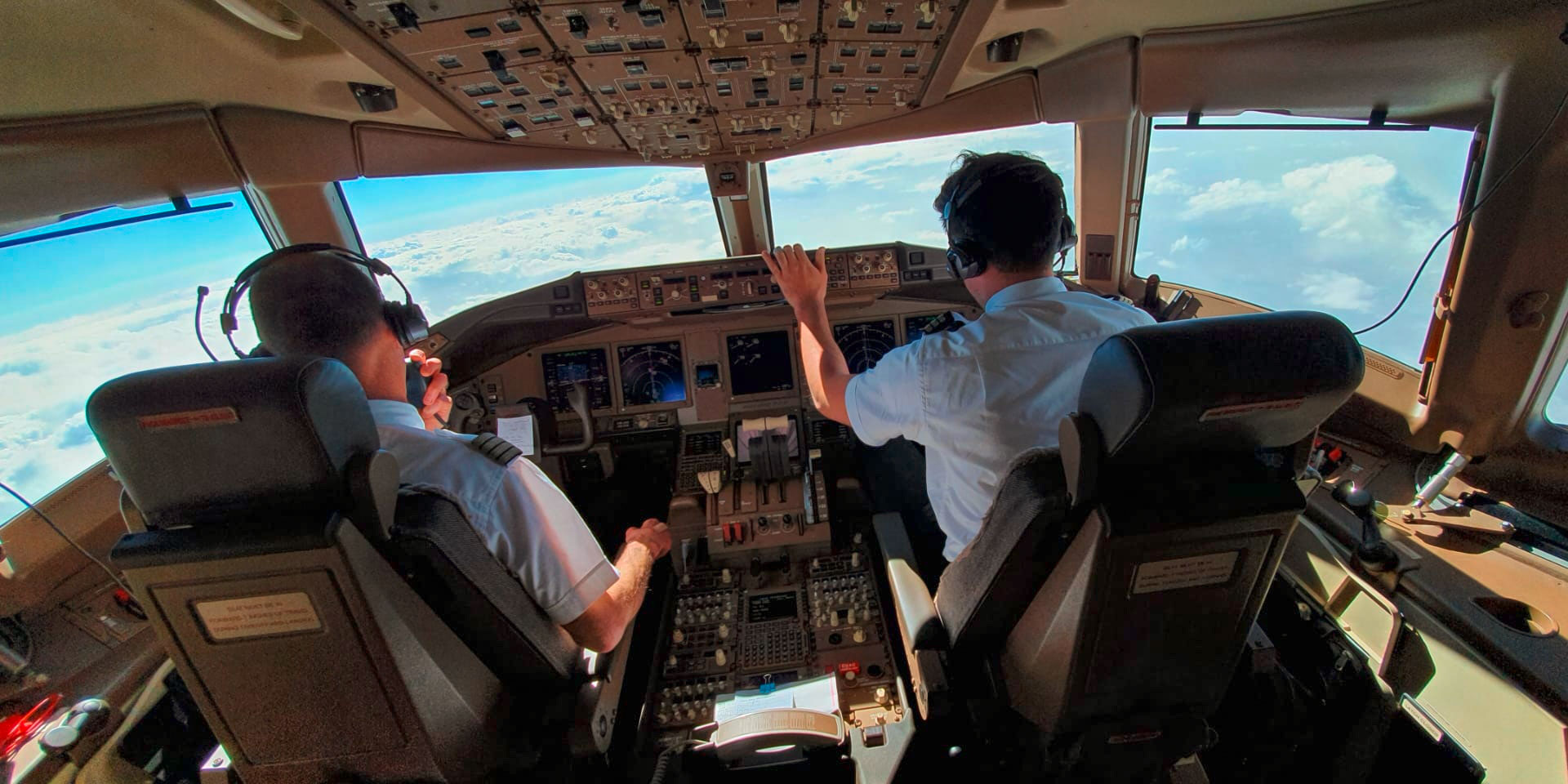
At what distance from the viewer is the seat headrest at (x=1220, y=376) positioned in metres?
0.76

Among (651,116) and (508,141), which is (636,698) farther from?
(508,141)

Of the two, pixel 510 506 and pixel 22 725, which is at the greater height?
pixel 510 506

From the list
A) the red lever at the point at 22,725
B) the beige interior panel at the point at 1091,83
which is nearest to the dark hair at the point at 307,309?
the red lever at the point at 22,725

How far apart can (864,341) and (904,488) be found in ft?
2.35

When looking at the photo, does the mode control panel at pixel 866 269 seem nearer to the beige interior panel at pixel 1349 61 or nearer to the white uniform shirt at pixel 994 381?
the beige interior panel at pixel 1349 61

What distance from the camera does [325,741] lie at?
1.05m

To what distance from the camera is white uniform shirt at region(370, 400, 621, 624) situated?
113 centimetres

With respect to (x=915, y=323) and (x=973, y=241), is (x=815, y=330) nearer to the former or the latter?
(x=973, y=241)

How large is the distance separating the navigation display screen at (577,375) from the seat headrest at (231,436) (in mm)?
1913

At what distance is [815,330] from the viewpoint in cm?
166

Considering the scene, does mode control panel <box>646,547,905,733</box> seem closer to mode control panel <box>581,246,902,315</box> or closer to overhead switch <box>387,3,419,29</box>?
mode control panel <box>581,246,902,315</box>

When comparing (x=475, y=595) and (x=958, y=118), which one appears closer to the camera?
(x=475, y=595)

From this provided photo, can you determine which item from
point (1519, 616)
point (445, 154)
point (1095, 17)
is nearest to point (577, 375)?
point (445, 154)

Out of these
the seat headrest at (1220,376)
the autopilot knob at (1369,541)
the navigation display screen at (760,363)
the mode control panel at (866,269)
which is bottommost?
the autopilot knob at (1369,541)
